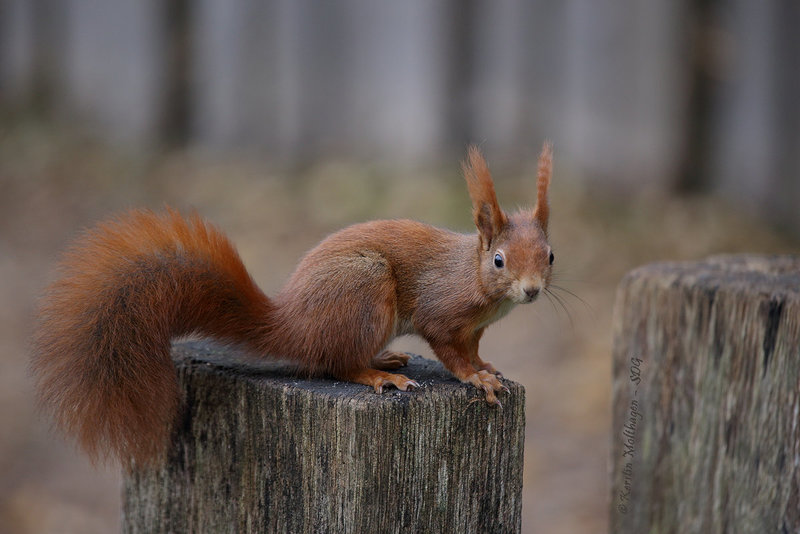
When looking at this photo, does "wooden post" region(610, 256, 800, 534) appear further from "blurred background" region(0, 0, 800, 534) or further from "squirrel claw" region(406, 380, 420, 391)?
"blurred background" region(0, 0, 800, 534)

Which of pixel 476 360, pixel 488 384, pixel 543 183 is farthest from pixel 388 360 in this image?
pixel 543 183

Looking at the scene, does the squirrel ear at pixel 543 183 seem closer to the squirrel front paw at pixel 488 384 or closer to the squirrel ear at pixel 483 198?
the squirrel ear at pixel 483 198

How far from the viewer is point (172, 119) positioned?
5766 mm

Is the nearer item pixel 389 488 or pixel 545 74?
pixel 389 488

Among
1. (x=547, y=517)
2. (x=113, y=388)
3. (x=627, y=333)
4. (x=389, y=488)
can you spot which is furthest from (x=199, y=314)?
(x=547, y=517)

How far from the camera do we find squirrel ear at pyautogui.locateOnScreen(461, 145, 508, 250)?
1.73m

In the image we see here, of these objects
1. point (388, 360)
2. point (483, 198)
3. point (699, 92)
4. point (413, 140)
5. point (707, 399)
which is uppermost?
point (699, 92)

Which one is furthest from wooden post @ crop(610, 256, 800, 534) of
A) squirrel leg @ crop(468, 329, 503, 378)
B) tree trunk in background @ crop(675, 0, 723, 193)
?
tree trunk in background @ crop(675, 0, 723, 193)

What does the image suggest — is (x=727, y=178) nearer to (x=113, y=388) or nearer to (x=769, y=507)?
(x=769, y=507)

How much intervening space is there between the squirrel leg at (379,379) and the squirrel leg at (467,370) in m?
0.10

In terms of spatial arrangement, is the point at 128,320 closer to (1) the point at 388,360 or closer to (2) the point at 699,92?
(1) the point at 388,360

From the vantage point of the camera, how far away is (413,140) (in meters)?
5.11

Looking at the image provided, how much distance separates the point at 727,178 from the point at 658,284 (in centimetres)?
256

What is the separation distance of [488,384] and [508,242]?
0.92 feet
